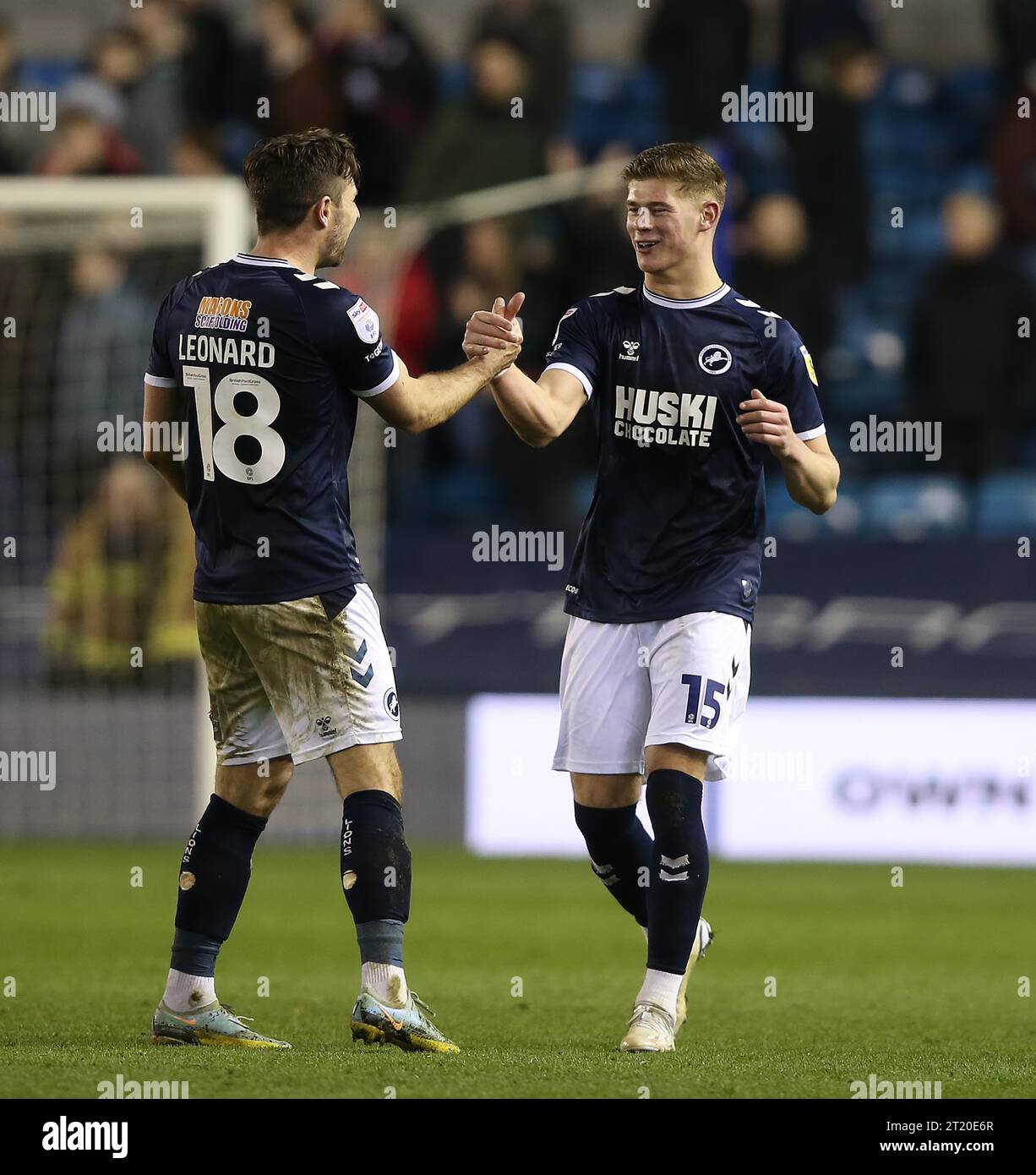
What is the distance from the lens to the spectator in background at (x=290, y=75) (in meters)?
13.9

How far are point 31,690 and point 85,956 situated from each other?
4.01 meters

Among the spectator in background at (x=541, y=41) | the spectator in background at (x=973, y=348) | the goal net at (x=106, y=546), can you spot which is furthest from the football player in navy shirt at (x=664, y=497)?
the spectator in background at (x=541, y=41)

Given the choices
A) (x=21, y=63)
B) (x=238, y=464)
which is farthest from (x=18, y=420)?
(x=238, y=464)

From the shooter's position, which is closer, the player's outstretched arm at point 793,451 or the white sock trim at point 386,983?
the white sock trim at point 386,983

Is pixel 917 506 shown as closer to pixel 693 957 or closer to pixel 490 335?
pixel 693 957

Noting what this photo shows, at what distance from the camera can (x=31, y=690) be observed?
11062 mm

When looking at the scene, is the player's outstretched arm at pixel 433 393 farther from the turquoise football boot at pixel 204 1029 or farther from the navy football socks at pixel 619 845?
the turquoise football boot at pixel 204 1029

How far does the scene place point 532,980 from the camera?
6.92 m

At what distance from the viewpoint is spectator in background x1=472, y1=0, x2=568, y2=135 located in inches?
Answer: 537

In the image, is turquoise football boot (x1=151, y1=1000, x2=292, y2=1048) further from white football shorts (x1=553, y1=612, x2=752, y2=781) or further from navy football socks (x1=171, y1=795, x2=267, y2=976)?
white football shorts (x1=553, y1=612, x2=752, y2=781)

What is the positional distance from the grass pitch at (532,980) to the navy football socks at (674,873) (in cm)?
28

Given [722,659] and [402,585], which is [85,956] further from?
[402,585]

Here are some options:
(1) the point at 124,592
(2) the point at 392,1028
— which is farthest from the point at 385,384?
(1) the point at 124,592

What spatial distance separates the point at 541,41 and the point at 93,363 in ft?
13.1
